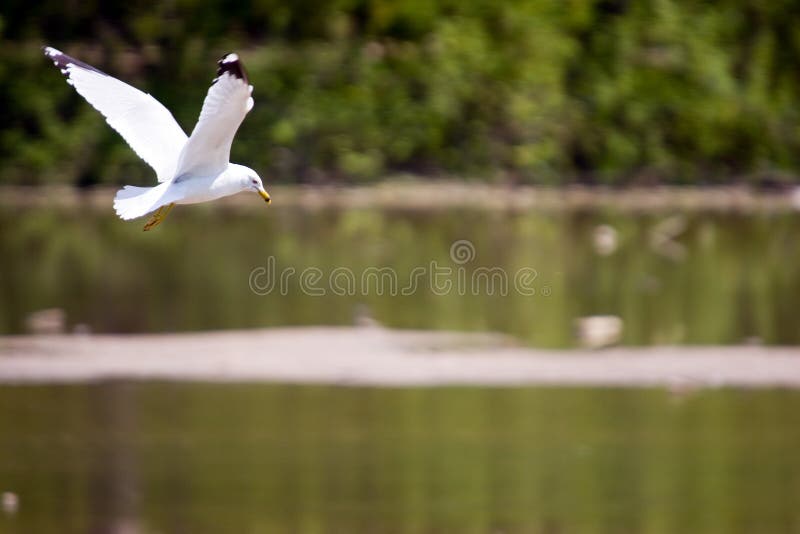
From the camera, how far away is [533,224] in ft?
70.8

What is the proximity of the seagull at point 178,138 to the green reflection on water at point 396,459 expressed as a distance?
109 inches

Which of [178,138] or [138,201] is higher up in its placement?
[178,138]

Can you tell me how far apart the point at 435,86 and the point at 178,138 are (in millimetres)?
17162

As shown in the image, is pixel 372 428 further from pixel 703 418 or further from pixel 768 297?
pixel 768 297

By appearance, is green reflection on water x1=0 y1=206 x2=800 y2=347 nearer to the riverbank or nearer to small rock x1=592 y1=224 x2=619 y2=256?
small rock x1=592 y1=224 x2=619 y2=256

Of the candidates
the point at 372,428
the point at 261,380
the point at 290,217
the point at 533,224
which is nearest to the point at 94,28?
the point at 290,217

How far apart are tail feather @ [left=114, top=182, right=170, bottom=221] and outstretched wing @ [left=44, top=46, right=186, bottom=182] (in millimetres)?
375

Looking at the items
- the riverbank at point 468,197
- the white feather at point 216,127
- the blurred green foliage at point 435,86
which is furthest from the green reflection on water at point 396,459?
A: the blurred green foliage at point 435,86

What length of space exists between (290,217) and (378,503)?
12.5 m

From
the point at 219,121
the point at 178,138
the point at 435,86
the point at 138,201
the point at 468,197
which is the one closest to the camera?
the point at 219,121

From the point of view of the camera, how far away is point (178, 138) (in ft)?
24.5

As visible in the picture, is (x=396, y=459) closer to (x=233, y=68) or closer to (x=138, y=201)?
(x=138, y=201)

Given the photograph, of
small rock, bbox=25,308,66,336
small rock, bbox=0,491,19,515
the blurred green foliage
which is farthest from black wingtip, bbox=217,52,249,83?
the blurred green foliage

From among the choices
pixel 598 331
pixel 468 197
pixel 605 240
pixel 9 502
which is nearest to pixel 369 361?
pixel 598 331
